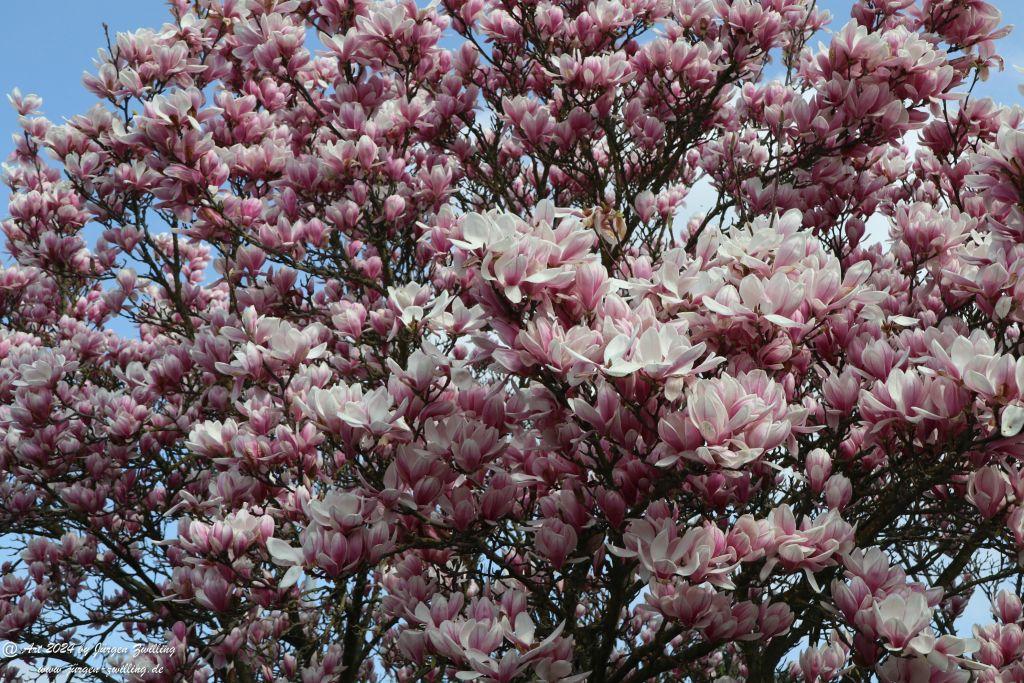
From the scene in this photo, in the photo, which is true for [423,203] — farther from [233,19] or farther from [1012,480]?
[1012,480]

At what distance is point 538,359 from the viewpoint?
7.87 feet

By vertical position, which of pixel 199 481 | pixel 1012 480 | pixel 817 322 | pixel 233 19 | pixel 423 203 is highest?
pixel 233 19

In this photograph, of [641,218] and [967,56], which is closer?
[967,56]

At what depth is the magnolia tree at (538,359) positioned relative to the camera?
2484 mm

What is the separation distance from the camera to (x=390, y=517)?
2797 millimetres

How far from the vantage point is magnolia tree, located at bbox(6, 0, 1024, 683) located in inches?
97.8

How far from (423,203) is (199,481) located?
2347 millimetres

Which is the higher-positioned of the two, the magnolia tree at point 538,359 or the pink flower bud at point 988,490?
the magnolia tree at point 538,359

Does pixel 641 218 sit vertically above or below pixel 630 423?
above

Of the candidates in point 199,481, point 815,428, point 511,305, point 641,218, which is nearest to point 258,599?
point 511,305

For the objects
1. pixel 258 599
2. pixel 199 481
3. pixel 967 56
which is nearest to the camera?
pixel 258 599

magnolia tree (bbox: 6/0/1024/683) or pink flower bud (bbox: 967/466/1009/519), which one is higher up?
magnolia tree (bbox: 6/0/1024/683)

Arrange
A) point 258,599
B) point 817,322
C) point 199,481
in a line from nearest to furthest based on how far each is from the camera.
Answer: point 817,322
point 258,599
point 199,481

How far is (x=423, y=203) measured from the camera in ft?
16.9
